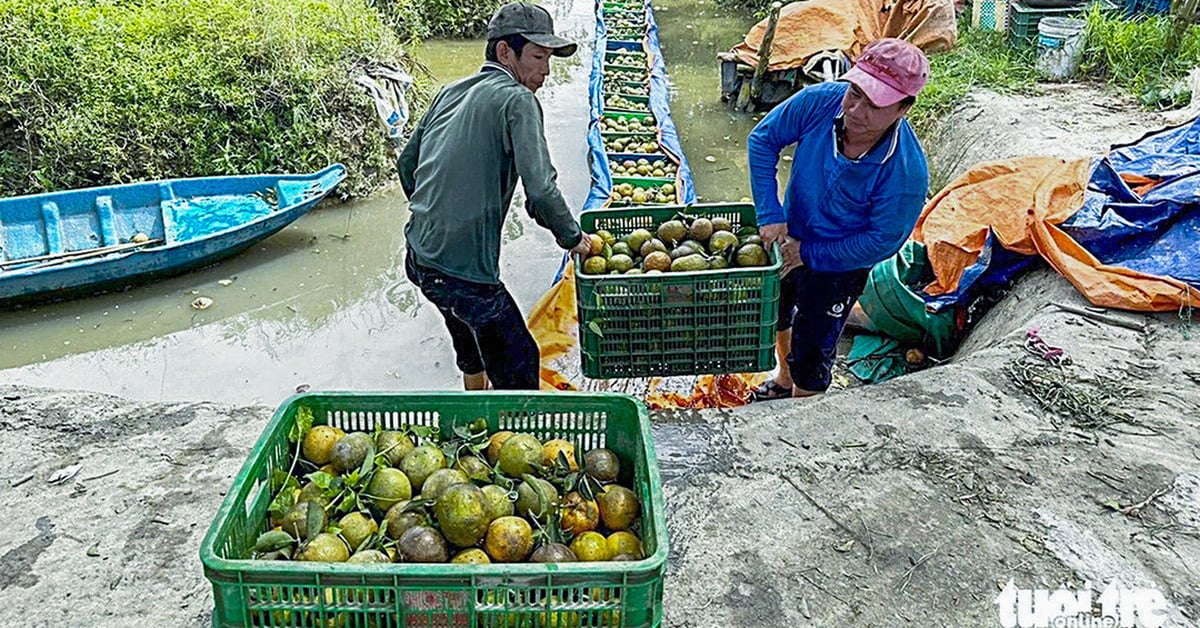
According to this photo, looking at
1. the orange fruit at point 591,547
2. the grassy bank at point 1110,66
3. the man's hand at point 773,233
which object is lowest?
the grassy bank at point 1110,66

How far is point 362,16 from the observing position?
886 cm

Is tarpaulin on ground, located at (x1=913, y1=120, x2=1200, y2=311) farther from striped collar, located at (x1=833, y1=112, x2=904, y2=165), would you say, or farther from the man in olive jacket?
the man in olive jacket

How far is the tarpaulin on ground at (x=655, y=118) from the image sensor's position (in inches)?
242

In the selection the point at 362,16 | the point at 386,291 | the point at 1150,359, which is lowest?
the point at 386,291

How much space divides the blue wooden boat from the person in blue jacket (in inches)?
160

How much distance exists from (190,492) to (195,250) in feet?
10.9

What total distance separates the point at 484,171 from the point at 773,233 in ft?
3.69

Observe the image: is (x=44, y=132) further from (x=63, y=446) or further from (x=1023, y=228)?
(x=1023, y=228)

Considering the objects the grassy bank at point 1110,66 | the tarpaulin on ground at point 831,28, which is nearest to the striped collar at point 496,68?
the grassy bank at point 1110,66

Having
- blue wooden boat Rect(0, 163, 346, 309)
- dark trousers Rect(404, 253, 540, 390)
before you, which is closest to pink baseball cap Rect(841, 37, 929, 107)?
dark trousers Rect(404, 253, 540, 390)

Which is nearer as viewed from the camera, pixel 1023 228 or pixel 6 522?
pixel 6 522

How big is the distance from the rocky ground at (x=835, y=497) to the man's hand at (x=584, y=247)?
2.50 ft

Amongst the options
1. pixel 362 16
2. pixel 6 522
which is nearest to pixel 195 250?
pixel 6 522

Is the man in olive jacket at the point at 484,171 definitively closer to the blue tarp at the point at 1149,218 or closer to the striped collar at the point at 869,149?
the striped collar at the point at 869,149
